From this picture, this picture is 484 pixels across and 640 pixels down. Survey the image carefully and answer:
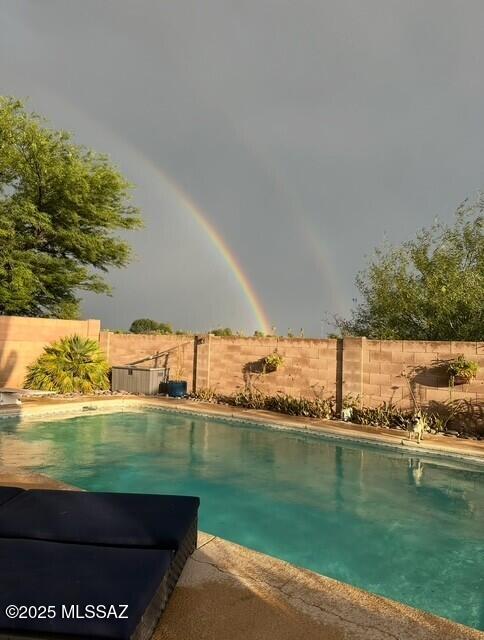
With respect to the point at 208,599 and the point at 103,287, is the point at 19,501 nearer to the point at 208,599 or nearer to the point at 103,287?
the point at 208,599

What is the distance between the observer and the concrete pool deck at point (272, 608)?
2717 mm

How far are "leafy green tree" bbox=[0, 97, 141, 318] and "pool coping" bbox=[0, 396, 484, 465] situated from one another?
7.44 meters

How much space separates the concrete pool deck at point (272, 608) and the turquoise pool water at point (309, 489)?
63.7 inches

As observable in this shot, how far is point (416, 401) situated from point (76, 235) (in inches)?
606

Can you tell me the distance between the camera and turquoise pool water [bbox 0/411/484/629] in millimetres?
5074

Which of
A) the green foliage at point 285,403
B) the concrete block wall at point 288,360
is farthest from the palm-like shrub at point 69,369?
the green foliage at point 285,403

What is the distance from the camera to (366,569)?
16.6 ft

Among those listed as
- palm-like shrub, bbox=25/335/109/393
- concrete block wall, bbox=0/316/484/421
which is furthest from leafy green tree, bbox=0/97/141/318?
palm-like shrub, bbox=25/335/109/393

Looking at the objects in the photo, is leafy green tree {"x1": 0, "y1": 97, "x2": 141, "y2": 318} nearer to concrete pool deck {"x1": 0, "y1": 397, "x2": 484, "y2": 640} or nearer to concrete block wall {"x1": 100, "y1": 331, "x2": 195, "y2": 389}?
concrete block wall {"x1": 100, "y1": 331, "x2": 195, "y2": 389}

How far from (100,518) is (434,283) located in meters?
12.8

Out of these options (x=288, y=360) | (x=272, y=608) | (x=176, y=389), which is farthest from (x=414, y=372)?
(x=272, y=608)

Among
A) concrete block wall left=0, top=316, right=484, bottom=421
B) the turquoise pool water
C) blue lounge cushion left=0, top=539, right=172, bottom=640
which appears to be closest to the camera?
blue lounge cushion left=0, top=539, right=172, bottom=640

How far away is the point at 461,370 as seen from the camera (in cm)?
1004

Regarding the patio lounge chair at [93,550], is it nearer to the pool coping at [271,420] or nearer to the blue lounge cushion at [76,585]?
the blue lounge cushion at [76,585]
